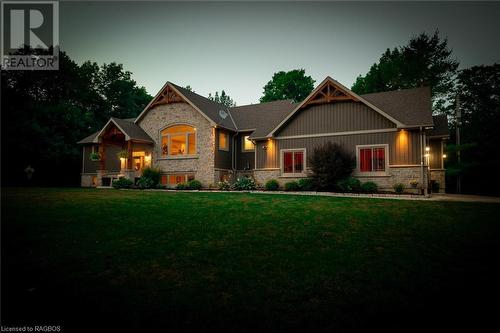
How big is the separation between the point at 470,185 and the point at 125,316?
3029cm

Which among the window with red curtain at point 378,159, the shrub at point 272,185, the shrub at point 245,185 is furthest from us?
the shrub at point 245,185

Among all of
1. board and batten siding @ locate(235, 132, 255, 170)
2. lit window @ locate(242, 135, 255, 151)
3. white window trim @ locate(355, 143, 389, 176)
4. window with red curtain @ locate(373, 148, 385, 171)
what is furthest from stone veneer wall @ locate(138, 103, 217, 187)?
window with red curtain @ locate(373, 148, 385, 171)

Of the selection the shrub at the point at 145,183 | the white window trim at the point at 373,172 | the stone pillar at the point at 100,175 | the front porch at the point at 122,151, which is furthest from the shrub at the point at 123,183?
the white window trim at the point at 373,172

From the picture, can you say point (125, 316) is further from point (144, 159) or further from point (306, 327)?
point (144, 159)

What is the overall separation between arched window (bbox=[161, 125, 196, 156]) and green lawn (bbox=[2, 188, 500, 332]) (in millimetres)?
14661

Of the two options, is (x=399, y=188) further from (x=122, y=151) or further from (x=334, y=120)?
(x=122, y=151)

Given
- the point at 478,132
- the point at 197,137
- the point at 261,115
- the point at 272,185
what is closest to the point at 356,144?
the point at 272,185

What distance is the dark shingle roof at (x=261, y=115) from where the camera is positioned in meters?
23.4

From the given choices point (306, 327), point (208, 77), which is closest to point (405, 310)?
point (306, 327)

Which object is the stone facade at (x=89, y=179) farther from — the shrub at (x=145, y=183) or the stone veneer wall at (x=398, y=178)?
the stone veneer wall at (x=398, y=178)

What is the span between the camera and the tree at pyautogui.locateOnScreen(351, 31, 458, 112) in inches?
1367

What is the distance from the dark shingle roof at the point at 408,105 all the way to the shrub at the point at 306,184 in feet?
20.8

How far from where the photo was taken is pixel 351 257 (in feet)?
18.0

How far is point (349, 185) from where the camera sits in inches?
653
